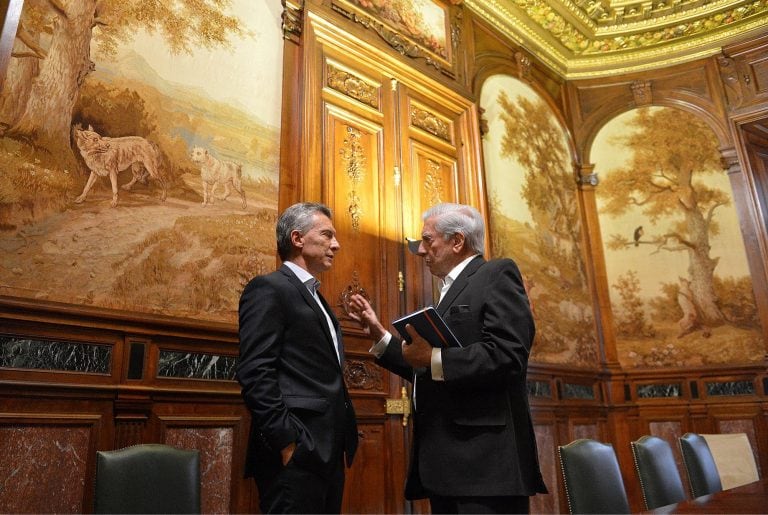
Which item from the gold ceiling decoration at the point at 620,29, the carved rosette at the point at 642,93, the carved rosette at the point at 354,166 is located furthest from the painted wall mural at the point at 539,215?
the carved rosette at the point at 354,166

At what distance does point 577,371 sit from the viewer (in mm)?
6695

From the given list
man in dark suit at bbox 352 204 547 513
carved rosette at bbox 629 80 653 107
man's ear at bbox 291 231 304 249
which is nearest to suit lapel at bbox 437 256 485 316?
man in dark suit at bbox 352 204 547 513

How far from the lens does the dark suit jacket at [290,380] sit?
2.19m

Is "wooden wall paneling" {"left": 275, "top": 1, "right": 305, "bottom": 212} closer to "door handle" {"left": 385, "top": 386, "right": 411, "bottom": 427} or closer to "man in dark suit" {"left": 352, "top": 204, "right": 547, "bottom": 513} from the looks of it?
"door handle" {"left": 385, "top": 386, "right": 411, "bottom": 427}

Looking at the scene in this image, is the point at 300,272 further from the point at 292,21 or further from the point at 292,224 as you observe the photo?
the point at 292,21

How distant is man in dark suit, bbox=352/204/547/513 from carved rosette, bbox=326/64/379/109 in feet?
10.0

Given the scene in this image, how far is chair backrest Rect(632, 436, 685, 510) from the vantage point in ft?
9.29

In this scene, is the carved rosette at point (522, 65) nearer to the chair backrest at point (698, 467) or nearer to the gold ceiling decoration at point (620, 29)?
the gold ceiling decoration at point (620, 29)

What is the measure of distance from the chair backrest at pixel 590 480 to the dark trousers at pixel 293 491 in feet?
3.36

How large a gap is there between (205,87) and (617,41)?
6113 millimetres

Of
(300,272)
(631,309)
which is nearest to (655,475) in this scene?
(300,272)

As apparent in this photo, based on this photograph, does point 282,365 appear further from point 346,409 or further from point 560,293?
point 560,293

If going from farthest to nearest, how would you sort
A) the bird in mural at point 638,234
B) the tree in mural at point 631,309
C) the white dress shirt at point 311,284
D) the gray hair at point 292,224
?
the bird in mural at point 638,234
the tree in mural at point 631,309
the gray hair at point 292,224
the white dress shirt at point 311,284

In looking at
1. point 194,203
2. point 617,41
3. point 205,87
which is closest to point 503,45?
point 617,41
